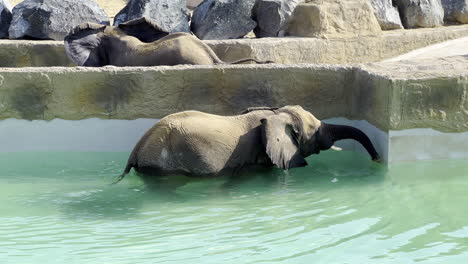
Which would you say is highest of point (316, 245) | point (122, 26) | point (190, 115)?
point (122, 26)

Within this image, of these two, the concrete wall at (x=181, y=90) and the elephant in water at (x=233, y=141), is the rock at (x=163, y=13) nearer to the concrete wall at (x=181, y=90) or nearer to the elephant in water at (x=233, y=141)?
the concrete wall at (x=181, y=90)

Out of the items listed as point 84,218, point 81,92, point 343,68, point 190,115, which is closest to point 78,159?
point 81,92

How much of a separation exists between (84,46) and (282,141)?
3468mm

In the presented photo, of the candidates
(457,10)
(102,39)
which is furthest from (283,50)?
(457,10)

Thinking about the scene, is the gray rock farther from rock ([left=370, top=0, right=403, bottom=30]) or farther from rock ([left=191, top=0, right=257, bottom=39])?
rock ([left=370, top=0, right=403, bottom=30])

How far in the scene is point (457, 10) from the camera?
13.7 metres

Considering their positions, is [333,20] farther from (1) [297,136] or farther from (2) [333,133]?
(1) [297,136]

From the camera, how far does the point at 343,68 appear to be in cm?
783

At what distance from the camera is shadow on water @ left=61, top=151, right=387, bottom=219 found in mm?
6336

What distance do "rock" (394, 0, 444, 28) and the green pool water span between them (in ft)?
18.5

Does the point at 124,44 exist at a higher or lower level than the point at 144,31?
lower

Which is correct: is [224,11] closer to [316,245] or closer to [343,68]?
[343,68]

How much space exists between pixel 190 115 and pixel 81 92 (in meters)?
1.27

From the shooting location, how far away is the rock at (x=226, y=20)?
483 inches
